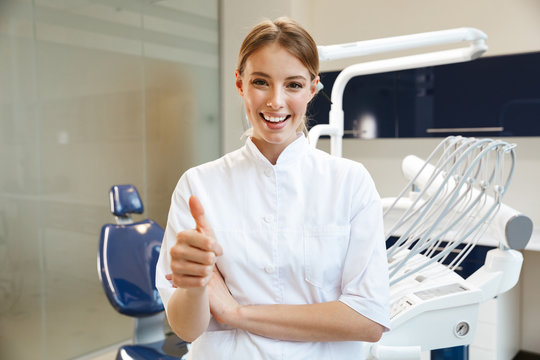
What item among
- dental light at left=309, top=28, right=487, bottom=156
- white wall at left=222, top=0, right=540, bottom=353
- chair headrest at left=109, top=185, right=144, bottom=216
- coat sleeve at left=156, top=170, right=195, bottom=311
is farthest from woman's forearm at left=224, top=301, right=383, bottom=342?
white wall at left=222, top=0, right=540, bottom=353

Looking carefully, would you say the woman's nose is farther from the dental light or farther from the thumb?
the dental light

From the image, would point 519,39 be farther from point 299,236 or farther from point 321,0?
point 299,236

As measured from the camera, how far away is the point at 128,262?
1.91 meters

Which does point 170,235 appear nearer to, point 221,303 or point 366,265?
point 221,303

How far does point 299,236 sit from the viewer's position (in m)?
0.88

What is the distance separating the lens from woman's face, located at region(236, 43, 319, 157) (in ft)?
2.78

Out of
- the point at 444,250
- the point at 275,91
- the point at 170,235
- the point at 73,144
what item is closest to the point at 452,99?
the point at 444,250

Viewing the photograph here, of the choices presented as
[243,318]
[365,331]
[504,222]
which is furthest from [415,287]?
[243,318]

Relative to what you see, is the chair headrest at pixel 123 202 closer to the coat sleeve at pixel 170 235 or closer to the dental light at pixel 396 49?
the dental light at pixel 396 49

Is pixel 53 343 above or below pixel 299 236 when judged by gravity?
below

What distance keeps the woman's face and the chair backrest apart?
122cm

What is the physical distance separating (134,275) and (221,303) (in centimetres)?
116

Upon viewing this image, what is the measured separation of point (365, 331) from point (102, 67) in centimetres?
256

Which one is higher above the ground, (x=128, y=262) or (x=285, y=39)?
(x=285, y=39)
